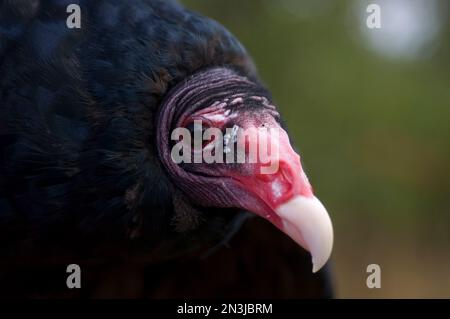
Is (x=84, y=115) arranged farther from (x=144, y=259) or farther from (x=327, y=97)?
(x=327, y=97)

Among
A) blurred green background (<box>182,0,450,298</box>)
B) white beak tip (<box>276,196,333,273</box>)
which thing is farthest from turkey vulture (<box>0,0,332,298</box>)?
blurred green background (<box>182,0,450,298</box>)

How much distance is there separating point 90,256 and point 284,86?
22.7 feet

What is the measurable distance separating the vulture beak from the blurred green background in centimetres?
660

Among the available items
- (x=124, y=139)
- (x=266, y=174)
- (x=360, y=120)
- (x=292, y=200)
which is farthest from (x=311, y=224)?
(x=360, y=120)

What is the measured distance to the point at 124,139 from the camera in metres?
2.66

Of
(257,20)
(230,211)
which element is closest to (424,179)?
(257,20)

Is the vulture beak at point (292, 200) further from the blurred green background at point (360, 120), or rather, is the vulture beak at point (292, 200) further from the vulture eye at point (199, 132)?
the blurred green background at point (360, 120)

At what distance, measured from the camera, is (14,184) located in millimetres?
2645

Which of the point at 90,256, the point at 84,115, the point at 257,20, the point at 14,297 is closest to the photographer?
the point at 84,115

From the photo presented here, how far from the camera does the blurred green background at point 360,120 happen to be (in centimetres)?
929

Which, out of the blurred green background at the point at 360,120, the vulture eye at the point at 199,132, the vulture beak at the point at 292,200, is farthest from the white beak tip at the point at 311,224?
the blurred green background at the point at 360,120

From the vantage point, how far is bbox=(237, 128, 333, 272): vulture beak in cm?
247

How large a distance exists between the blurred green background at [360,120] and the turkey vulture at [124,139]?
6346 millimetres

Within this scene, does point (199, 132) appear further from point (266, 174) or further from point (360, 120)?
point (360, 120)
